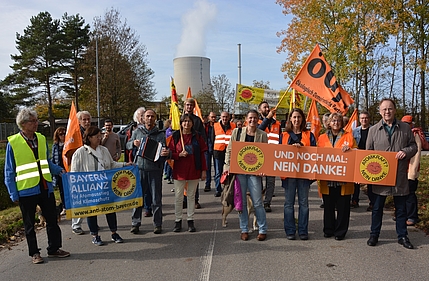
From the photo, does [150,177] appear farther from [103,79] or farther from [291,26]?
[103,79]

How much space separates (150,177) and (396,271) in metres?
3.88

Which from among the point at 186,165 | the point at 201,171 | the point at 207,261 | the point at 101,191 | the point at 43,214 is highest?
the point at 186,165

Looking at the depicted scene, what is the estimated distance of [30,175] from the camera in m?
4.88

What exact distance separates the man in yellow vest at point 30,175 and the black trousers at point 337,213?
3955mm

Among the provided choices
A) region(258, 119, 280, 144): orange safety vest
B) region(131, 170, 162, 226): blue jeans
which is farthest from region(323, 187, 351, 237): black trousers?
region(131, 170, 162, 226): blue jeans

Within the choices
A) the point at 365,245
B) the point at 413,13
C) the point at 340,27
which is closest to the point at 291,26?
the point at 340,27

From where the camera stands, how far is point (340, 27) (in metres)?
20.4

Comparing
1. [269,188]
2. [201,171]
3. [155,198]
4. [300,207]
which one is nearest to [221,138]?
[269,188]

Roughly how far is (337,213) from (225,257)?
2.02 meters

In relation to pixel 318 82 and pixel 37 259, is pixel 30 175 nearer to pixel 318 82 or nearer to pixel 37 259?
pixel 37 259

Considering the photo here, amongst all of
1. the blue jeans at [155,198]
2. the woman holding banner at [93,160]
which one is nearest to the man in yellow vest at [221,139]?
the blue jeans at [155,198]

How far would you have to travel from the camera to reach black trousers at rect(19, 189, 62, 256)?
195 inches

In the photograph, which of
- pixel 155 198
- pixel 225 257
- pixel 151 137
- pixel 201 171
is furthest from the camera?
pixel 201 171

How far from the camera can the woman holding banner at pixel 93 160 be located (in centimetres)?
552
